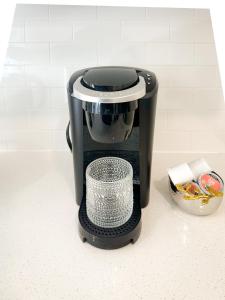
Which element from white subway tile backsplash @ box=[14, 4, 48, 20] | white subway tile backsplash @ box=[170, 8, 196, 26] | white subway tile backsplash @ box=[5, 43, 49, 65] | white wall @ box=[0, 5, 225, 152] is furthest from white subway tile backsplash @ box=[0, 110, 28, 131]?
white subway tile backsplash @ box=[170, 8, 196, 26]

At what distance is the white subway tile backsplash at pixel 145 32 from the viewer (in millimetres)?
913

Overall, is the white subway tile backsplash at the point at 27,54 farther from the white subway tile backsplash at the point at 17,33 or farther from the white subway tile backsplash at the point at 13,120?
the white subway tile backsplash at the point at 13,120

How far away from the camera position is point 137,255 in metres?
0.72

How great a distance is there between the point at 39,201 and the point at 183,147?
45 centimetres

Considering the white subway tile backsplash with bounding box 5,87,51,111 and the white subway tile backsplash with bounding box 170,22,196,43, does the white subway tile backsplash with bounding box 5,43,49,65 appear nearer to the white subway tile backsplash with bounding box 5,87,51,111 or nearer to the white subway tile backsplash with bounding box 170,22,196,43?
the white subway tile backsplash with bounding box 5,87,51,111

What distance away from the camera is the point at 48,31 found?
0.92m

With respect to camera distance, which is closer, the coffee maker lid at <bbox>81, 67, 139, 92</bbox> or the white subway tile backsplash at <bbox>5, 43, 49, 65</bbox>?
the coffee maker lid at <bbox>81, 67, 139, 92</bbox>

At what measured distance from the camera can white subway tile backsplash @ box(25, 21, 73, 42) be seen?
0.91m

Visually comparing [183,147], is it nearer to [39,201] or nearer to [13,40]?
[39,201]

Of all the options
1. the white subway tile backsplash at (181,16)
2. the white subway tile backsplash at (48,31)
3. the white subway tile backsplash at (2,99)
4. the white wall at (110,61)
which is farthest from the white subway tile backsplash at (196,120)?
the white subway tile backsplash at (2,99)

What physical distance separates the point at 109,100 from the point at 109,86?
4 centimetres

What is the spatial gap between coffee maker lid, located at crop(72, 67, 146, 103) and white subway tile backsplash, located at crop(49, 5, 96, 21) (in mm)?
256

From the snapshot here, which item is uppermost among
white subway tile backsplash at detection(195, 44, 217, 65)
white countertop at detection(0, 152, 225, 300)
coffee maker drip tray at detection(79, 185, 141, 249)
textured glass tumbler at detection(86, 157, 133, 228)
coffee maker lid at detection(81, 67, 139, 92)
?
coffee maker lid at detection(81, 67, 139, 92)

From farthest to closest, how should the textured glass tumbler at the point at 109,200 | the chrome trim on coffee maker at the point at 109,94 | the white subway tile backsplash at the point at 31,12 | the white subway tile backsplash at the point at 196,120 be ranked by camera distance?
1. the white subway tile backsplash at the point at 196,120
2. the white subway tile backsplash at the point at 31,12
3. the textured glass tumbler at the point at 109,200
4. the chrome trim on coffee maker at the point at 109,94
